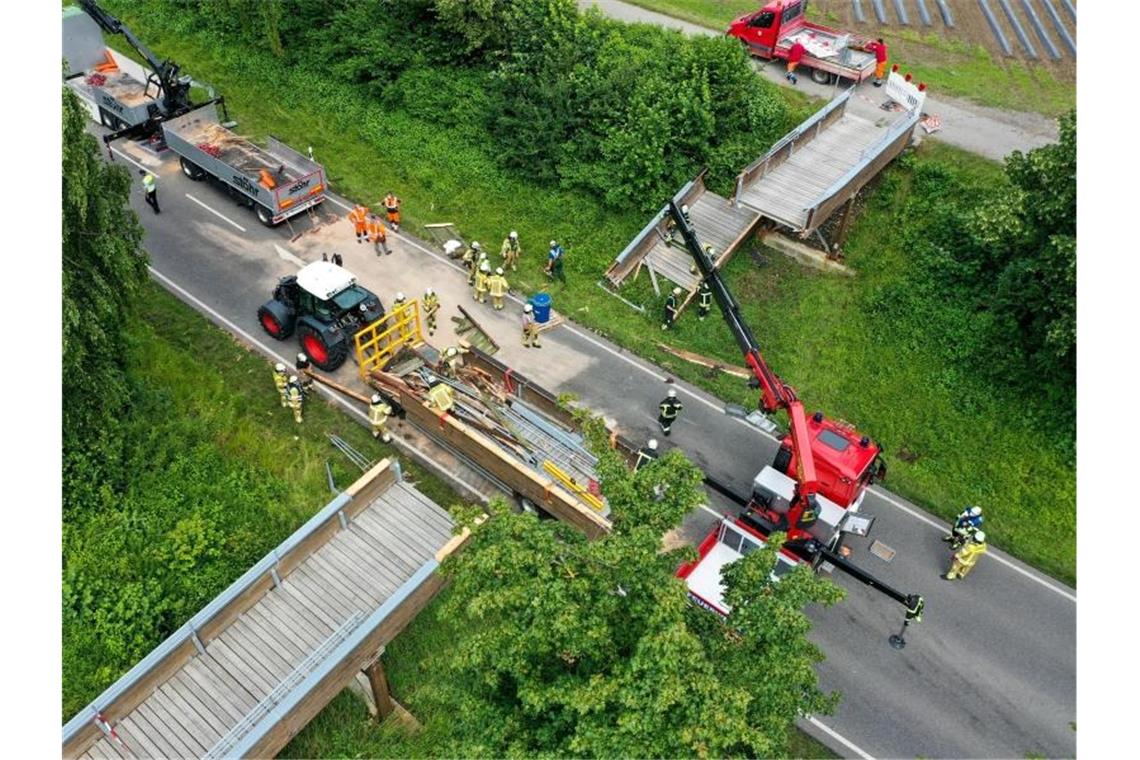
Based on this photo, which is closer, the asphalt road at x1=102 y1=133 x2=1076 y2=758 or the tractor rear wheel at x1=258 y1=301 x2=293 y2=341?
the asphalt road at x1=102 y1=133 x2=1076 y2=758

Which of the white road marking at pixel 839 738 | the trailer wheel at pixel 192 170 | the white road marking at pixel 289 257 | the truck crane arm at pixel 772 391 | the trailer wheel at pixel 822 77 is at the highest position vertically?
the trailer wheel at pixel 822 77

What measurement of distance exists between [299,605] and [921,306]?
1695 cm

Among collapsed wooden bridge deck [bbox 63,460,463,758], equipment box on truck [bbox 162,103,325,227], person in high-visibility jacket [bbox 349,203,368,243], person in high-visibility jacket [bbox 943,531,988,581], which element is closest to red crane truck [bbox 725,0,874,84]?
person in high-visibility jacket [bbox 349,203,368,243]

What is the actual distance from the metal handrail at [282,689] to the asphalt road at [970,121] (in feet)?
70.2

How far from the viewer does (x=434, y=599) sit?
15734 mm

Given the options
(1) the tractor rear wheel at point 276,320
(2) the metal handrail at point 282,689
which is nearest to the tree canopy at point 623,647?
(2) the metal handrail at point 282,689

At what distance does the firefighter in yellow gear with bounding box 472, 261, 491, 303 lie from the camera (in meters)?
22.0

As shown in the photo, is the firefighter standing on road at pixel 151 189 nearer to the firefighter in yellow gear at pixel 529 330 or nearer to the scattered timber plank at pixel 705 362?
the firefighter in yellow gear at pixel 529 330

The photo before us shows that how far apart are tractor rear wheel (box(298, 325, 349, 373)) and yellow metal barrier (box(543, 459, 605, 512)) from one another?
654cm

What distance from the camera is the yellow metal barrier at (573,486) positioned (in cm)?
1563

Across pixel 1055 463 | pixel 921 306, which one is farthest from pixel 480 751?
pixel 921 306

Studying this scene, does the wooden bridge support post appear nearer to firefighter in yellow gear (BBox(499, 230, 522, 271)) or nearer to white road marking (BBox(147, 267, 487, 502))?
white road marking (BBox(147, 267, 487, 502))

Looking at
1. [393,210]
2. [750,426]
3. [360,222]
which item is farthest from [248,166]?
[750,426]

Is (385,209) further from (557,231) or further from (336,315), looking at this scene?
(336,315)
